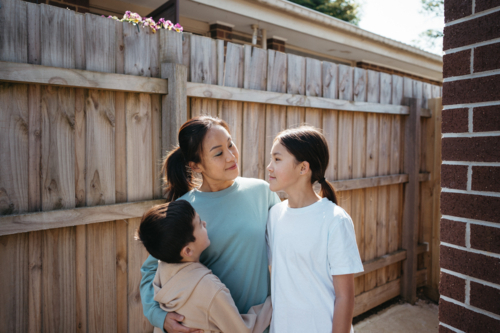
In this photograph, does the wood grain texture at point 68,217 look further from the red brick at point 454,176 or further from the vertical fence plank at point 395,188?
the vertical fence plank at point 395,188

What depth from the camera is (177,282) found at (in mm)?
1448

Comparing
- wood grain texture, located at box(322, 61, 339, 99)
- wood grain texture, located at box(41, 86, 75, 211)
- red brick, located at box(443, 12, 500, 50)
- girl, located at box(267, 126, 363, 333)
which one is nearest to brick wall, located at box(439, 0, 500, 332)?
red brick, located at box(443, 12, 500, 50)

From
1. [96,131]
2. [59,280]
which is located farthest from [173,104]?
[59,280]

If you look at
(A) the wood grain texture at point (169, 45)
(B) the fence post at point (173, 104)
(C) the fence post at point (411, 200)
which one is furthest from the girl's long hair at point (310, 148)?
(C) the fence post at point (411, 200)

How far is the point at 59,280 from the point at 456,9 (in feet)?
8.20

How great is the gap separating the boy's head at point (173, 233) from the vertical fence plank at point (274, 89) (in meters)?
1.64

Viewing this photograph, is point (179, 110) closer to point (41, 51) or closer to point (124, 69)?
point (124, 69)

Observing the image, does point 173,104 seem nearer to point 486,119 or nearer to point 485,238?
point 486,119

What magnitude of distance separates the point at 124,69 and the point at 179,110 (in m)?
0.43

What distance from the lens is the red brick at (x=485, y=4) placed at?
1438 mm

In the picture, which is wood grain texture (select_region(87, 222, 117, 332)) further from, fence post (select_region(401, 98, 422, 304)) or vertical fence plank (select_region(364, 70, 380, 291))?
fence post (select_region(401, 98, 422, 304))

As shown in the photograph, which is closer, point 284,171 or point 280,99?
point 284,171

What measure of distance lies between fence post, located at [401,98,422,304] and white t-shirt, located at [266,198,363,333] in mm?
3066

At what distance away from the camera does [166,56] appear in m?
2.47
